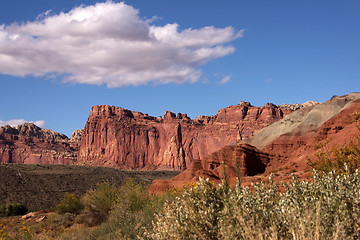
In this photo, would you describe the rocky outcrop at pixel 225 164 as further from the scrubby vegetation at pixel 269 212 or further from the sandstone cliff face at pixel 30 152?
the sandstone cliff face at pixel 30 152

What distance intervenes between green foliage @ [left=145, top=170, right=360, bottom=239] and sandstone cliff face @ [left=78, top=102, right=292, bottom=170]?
388 ft

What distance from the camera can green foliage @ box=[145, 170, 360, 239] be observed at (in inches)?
233

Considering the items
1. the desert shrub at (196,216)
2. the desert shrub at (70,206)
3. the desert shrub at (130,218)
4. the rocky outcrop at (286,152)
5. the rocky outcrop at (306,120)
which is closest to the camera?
the desert shrub at (196,216)

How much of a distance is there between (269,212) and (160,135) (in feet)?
470

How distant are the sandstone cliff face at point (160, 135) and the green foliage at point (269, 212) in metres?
118

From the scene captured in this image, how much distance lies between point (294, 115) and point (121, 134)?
10192 centimetres

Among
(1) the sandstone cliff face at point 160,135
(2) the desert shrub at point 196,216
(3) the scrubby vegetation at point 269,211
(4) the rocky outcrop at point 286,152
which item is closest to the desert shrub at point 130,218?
(2) the desert shrub at point 196,216

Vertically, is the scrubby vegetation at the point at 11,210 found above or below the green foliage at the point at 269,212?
below

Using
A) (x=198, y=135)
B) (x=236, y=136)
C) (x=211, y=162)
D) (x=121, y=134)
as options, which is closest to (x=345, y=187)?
(x=211, y=162)

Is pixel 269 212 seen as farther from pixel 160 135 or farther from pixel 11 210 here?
pixel 160 135

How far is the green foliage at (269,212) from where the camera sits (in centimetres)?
591

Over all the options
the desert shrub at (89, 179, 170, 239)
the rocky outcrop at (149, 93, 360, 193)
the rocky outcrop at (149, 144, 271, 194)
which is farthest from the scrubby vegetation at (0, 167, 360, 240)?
the rocky outcrop at (149, 144, 271, 194)

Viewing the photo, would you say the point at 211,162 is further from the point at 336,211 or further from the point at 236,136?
the point at 236,136

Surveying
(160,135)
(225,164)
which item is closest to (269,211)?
(225,164)
